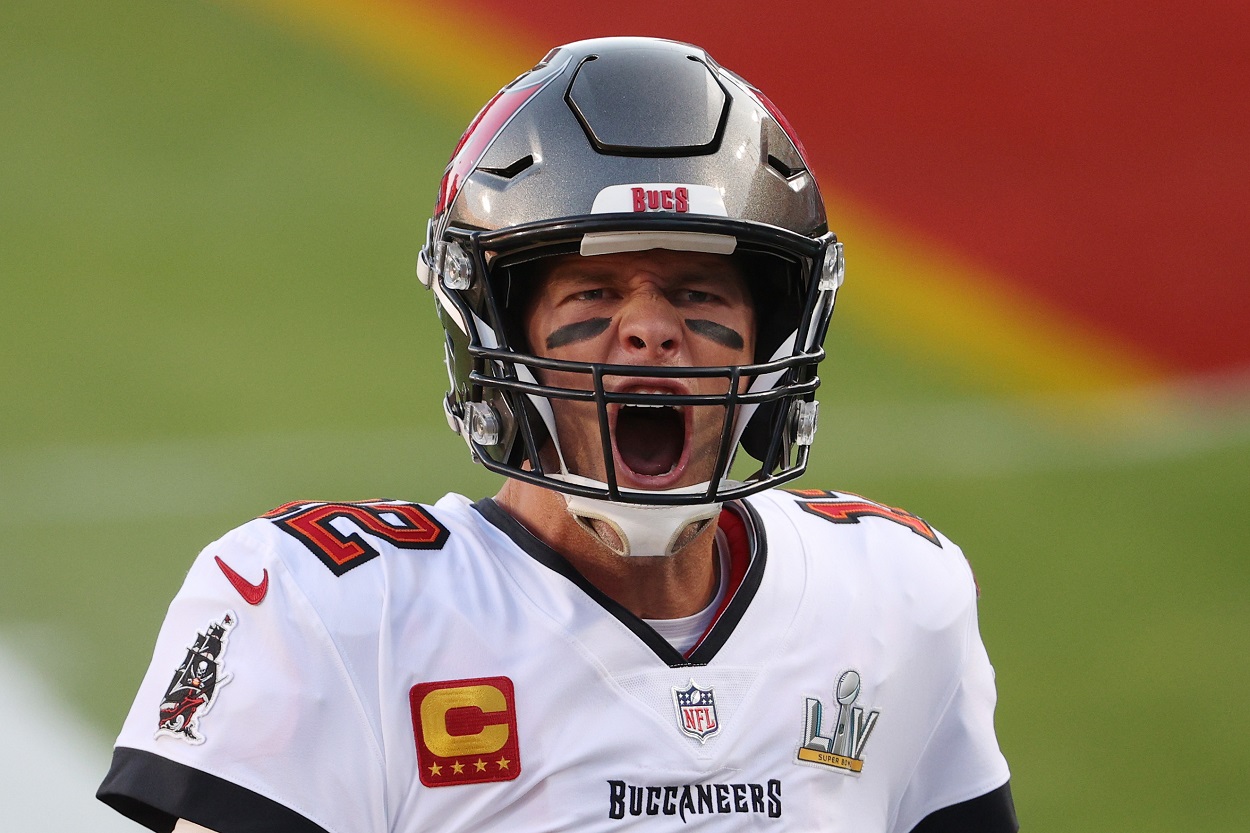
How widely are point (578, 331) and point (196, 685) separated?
592 millimetres

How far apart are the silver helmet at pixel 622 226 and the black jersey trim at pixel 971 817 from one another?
1.61 feet

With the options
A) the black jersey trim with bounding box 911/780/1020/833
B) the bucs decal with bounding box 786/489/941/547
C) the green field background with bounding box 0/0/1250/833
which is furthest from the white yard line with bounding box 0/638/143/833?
the black jersey trim with bounding box 911/780/1020/833

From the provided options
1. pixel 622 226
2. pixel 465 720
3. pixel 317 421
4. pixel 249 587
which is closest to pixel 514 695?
pixel 465 720

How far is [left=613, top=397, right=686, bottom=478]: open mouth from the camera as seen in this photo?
2.03m

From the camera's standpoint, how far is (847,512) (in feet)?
7.39

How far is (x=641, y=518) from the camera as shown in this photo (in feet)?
6.13

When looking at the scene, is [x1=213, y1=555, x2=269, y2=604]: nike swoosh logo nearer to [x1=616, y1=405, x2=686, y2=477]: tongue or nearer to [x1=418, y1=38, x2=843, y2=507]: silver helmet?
[x1=418, y1=38, x2=843, y2=507]: silver helmet

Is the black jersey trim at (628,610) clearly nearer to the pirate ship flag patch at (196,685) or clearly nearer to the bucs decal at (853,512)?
the bucs decal at (853,512)

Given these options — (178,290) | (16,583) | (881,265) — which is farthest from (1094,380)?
(16,583)

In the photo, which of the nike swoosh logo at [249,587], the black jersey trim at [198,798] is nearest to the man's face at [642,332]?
the nike swoosh logo at [249,587]

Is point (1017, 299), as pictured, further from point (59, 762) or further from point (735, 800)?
point (735, 800)

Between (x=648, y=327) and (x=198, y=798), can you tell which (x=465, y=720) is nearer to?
(x=198, y=798)

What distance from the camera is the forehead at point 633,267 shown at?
1.94 m

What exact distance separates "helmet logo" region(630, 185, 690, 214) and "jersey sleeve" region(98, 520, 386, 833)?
560mm
